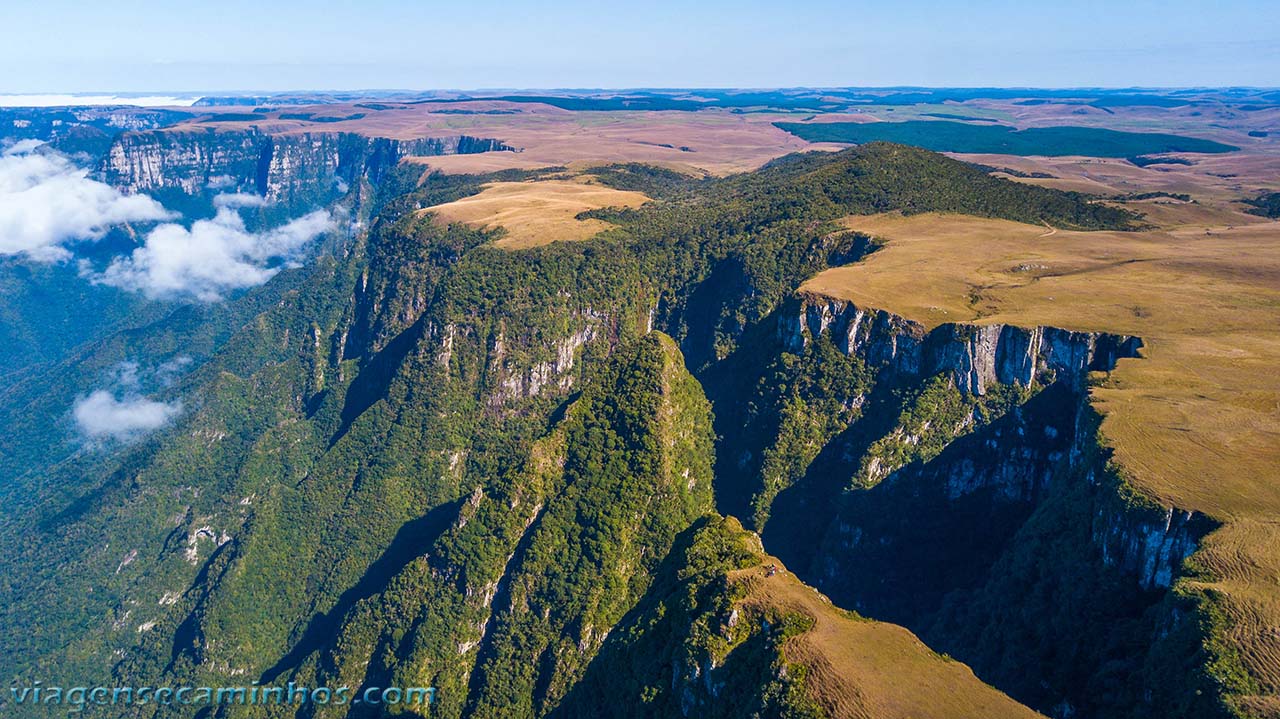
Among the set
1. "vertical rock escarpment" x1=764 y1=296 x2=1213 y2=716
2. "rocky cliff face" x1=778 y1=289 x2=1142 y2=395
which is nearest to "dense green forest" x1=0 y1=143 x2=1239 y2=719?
"vertical rock escarpment" x1=764 y1=296 x2=1213 y2=716

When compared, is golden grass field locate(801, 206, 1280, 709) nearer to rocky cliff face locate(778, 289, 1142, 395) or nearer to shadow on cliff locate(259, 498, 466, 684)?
rocky cliff face locate(778, 289, 1142, 395)

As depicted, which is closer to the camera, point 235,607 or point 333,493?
point 235,607

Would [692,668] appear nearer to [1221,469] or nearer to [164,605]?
[1221,469]

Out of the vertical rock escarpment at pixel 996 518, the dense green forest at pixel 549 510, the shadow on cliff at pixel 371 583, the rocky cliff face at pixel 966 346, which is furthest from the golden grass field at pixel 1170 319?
the shadow on cliff at pixel 371 583

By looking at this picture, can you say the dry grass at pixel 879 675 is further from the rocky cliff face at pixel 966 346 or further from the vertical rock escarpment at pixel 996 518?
the rocky cliff face at pixel 966 346

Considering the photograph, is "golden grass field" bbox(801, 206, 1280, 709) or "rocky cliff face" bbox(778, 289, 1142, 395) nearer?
"golden grass field" bbox(801, 206, 1280, 709)

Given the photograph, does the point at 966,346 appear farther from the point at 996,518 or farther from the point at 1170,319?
the point at 1170,319

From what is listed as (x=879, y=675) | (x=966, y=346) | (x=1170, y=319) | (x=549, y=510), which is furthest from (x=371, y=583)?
(x=1170, y=319)

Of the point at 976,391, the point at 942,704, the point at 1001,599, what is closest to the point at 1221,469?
the point at 1001,599
